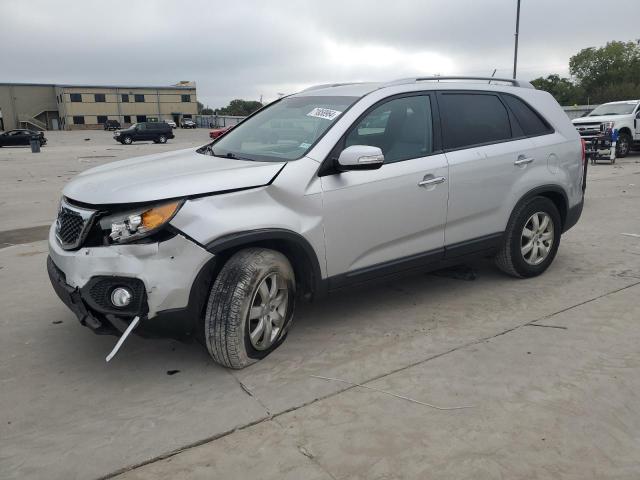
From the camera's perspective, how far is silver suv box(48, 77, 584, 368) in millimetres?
3037

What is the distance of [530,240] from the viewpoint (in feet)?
16.2

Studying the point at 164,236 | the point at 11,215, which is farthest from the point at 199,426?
the point at 11,215

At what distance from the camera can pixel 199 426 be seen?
2834mm

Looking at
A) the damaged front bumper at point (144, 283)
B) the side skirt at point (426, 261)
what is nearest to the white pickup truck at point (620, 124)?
the side skirt at point (426, 261)

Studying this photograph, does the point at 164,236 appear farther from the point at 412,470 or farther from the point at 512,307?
the point at 512,307

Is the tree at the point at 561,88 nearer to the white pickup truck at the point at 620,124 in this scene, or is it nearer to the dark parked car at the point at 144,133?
the dark parked car at the point at 144,133

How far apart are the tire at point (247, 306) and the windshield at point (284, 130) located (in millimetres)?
751

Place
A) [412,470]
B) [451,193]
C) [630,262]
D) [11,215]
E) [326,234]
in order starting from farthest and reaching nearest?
1. [11,215]
2. [630,262]
3. [451,193]
4. [326,234]
5. [412,470]

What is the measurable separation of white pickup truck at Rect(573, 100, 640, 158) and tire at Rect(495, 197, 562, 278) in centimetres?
1426

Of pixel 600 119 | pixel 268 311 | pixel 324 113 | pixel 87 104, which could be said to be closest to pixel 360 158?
pixel 324 113

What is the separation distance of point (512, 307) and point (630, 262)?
1985mm

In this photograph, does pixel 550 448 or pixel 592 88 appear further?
pixel 592 88

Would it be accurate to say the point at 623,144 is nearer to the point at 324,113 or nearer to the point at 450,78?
the point at 450,78

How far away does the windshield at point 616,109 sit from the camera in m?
18.6
